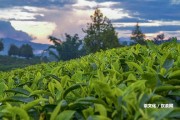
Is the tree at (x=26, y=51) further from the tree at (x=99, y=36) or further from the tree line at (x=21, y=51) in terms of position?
the tree at (x=99, y=36)

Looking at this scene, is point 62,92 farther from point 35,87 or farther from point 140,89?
point 35,87

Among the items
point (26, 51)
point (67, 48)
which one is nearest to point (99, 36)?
point (67, 48)

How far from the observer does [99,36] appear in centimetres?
6481

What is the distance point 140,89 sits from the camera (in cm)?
173

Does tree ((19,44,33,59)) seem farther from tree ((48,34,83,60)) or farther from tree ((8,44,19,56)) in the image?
tree ((48,34,83,60))

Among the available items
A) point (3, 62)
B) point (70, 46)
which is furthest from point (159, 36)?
point (3, 62)

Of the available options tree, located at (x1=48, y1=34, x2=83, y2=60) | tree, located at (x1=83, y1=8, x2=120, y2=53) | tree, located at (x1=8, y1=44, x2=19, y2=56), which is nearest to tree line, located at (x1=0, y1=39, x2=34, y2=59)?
tree, located at (x1=8, y1=44, x2=19, y2=56)

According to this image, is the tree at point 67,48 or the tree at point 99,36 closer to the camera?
the tree at point 99,36

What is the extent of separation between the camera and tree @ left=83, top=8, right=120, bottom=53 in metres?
63.6

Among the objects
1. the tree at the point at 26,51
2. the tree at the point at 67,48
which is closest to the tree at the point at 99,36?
the tree at the point at 67,48

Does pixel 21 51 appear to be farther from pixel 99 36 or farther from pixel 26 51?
pixel 99 36

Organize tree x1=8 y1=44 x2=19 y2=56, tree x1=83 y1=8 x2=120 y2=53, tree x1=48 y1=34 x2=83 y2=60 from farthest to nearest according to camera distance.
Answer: tree x1=8 y1=44 x2=19 y2=56, tree x1=48 y1=34 x2=83 y2=60, tree x1=83 y1=8 x2=120 y2=53

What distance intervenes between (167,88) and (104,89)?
321 mm

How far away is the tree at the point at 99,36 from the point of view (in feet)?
209
